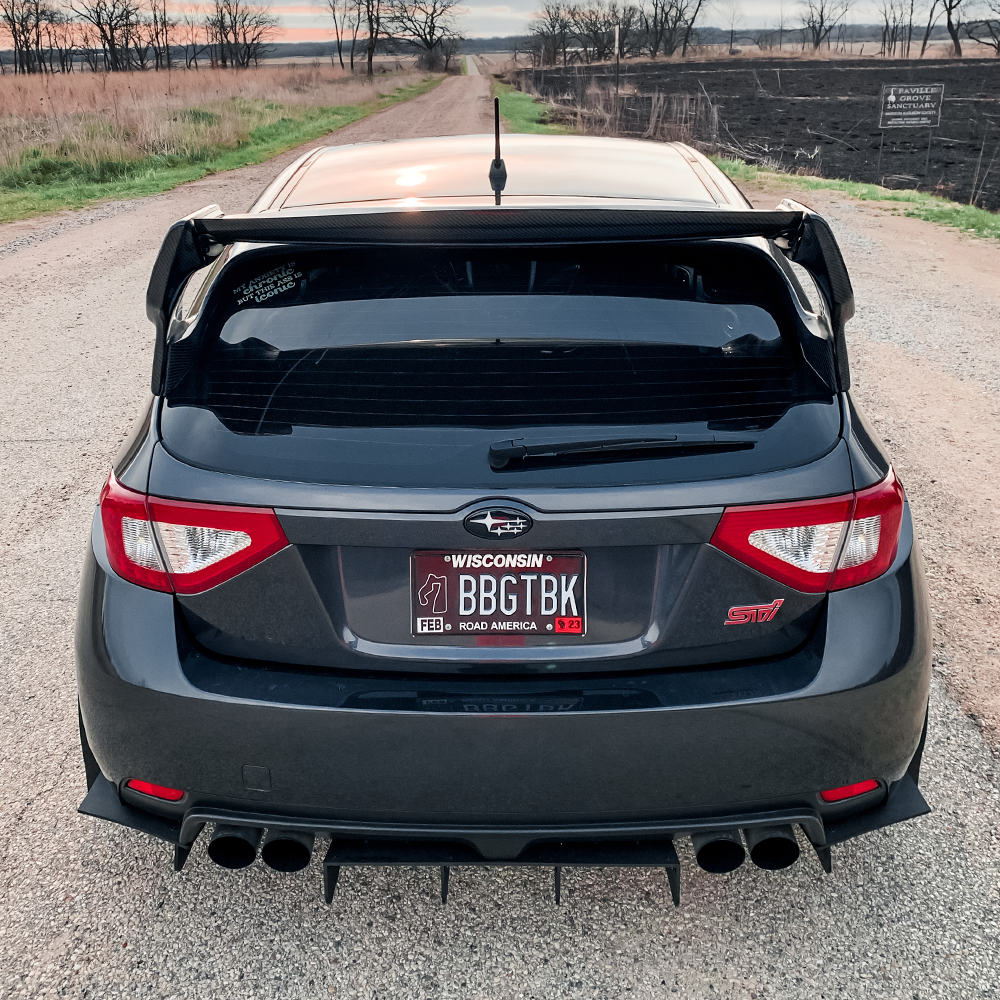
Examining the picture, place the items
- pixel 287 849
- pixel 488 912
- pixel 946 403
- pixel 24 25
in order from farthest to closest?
pixel 24 25, pixel 946 403, pixel 488 912, pixel 287 849

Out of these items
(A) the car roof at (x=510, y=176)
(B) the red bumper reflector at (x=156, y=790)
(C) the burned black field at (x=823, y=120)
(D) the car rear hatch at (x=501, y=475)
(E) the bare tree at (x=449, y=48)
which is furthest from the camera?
(E) the bare tree at (x=449, y=48)

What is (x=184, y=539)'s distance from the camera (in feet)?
6.07

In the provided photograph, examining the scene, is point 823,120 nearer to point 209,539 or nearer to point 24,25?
point 209,539

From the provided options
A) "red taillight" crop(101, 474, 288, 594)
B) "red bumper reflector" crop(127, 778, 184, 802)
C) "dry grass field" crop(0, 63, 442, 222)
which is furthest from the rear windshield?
"dry grass field" crop(0, 63, 442, 222)

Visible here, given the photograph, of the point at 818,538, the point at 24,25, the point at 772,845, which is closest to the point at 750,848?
the point at 772,845

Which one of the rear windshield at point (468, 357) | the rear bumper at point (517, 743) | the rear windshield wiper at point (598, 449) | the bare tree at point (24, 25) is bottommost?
the rear bumper at point (517, 743)

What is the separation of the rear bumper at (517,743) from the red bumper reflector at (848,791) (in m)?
0.02

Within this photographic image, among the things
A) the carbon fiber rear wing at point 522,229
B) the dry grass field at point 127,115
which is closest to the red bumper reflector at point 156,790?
the carbon fiber rear wing at point 522,229

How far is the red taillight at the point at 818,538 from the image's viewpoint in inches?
70.2

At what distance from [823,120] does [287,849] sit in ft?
131

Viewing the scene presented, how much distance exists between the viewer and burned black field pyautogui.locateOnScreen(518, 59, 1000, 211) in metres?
21.6

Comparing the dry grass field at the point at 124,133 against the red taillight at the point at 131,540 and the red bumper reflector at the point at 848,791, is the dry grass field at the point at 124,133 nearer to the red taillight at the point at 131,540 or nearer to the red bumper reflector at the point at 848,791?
the red taillight at the point at 131,540

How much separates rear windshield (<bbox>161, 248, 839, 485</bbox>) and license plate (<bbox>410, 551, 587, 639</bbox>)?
16 cm

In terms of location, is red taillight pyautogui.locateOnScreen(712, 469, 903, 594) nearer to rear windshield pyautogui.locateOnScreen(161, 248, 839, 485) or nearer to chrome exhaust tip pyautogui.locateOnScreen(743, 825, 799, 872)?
rear windshield pyautogui.locateOnScreen(161, 248, 839, 485)
